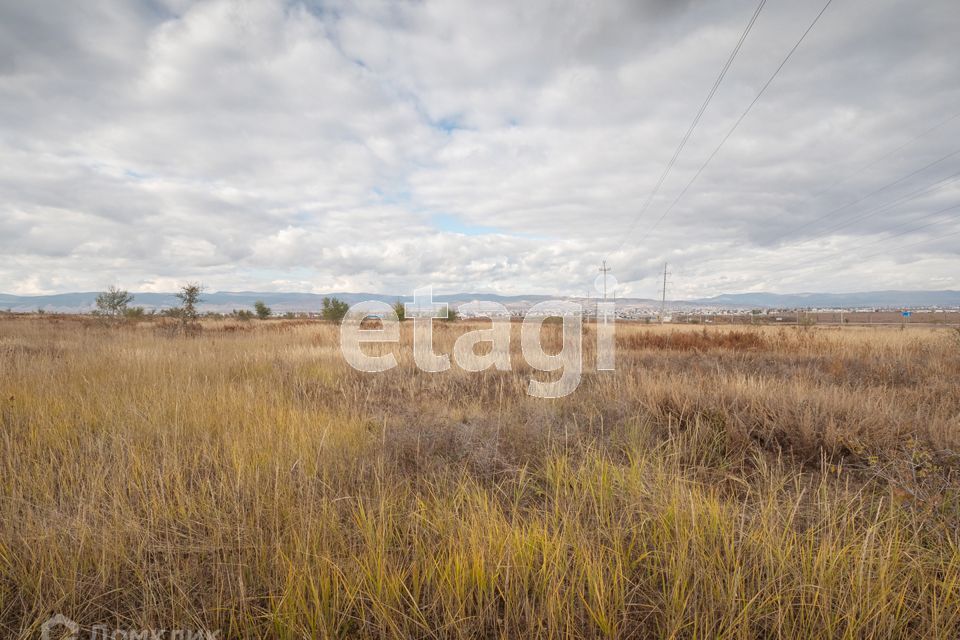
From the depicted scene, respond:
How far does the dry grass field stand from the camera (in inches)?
71.3

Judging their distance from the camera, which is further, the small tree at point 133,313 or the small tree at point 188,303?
the small tree at point 133,313

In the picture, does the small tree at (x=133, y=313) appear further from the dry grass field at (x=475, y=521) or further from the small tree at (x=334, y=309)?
the dry grass field at (x=475, y=521)

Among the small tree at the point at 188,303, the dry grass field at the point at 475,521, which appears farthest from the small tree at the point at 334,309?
the dry grass field at the point at 475,521

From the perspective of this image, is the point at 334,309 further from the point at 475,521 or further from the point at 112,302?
the point at 475,521

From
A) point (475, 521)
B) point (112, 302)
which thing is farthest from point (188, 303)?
point (475, 521)

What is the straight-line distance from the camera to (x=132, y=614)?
6.30 feet

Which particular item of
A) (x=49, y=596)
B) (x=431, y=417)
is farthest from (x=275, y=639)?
(x=431, y=417)

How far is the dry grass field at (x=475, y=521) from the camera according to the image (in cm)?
181

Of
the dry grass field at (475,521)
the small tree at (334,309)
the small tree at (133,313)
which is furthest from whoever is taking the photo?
the small tree at (334,309)

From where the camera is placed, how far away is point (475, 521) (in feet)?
7.50

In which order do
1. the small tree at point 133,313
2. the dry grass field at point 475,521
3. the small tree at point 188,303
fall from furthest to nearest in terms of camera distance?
1. the small tree at point 133,313
2. the small tree at point 188,303
3. the dry grass field at point 475,521

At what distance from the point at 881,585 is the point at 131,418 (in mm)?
6231

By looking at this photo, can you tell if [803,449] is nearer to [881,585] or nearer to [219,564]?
[881,585]

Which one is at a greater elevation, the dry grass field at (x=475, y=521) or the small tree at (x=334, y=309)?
the small tree at (x=334, y=309)
